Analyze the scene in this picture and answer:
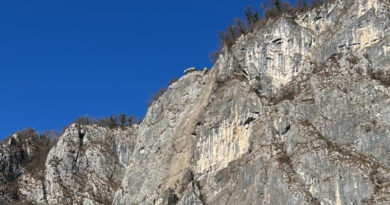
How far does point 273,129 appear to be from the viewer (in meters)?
74.7

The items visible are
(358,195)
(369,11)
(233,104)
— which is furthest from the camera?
(233,104)

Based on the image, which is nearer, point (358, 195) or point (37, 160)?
point (358, 195)

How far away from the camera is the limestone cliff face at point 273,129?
6694cm

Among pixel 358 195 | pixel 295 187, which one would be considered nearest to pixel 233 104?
pixel 295 187

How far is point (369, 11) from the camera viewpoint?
77062 mm

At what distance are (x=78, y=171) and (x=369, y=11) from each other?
49.9m

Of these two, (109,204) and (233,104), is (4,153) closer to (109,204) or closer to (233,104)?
(109,204)

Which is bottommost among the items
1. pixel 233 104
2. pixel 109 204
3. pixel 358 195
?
pixel 358 195

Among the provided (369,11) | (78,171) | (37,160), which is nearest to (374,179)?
(369,11)

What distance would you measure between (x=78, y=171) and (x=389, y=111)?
172 feet

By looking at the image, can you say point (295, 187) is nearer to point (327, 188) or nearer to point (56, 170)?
point (327, 188)

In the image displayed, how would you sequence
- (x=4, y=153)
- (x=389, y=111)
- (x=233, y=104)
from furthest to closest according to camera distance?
(x=4, y=153) < (x=233, y=104) < (x=389, y=111)

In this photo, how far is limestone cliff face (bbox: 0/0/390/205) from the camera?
66.9m

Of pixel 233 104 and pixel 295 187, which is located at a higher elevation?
pixel 233 104
